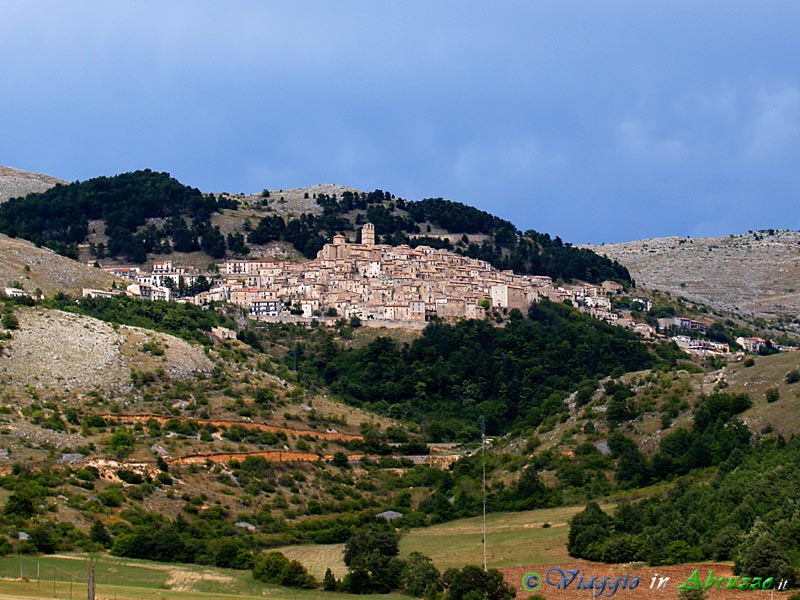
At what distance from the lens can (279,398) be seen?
65500mm

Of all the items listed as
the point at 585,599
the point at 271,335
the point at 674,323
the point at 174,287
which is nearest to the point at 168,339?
the point at 271,335

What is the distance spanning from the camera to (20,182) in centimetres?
14675

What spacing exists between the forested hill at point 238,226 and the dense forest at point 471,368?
29871mm

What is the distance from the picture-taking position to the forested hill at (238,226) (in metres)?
113

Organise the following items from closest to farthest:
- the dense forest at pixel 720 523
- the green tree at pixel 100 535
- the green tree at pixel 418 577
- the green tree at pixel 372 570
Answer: the green tree at pixel 418 577, the dense forest at pixel 720 523, the green tree at pixel 372 570, the green tree at pixel 100 535

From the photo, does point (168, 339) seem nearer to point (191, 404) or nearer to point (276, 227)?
point (191, 404)

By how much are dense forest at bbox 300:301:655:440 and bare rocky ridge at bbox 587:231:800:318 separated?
4718 centimetres

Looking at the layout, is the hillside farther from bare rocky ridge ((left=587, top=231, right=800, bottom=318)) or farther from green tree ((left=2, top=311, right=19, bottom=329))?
bare rocky ridge ((left=587, top=231, right=800, bottom=318))

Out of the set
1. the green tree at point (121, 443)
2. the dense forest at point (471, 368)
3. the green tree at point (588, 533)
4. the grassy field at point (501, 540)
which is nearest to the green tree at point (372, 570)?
the grassy field at point (501, 540)

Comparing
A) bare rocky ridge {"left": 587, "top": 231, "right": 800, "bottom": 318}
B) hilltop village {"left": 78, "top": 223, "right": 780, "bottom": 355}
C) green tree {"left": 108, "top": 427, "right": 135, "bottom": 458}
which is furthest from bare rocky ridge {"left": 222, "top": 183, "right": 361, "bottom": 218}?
green tree {"left": 108, "top": 427, "right": 135, "bottom": 458}

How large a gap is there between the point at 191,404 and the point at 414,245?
200 feet

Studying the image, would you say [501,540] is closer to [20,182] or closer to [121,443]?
[121,443]

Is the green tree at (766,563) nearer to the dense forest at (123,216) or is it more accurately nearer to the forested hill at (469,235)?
the dense forest at (123,216)

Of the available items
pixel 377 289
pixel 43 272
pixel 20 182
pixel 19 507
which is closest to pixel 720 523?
pixel 19 507
